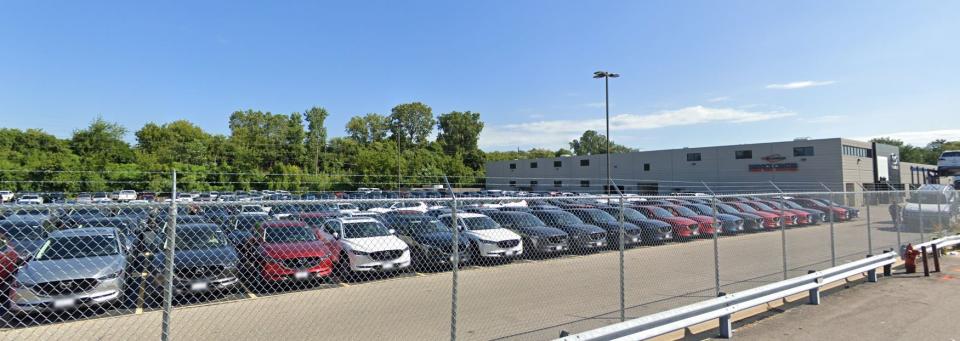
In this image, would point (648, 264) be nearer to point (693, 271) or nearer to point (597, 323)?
point (693, 271)

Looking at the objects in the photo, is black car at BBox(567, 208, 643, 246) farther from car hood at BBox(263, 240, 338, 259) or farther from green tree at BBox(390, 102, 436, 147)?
green tree at BBox(390, 102, 436, 147)

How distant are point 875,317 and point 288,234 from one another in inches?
388

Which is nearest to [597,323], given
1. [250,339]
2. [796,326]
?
[796,326]

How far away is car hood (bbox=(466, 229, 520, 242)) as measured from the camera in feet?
39.8

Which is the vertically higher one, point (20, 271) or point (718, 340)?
point (20, 271)

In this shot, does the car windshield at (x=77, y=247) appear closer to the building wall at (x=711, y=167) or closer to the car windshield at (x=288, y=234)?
the car windshield at (x=288, y=234)

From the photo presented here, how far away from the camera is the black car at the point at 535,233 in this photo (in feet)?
37.9

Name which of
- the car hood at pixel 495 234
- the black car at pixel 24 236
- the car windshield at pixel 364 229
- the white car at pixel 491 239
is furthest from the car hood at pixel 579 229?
the black car at pixel 24 236

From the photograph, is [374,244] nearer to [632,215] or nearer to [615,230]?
[615,230]

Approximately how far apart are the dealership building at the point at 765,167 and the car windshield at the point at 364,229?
24.1m

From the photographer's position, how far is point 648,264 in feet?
40.7

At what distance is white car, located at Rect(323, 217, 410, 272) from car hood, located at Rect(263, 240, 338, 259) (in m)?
0.45

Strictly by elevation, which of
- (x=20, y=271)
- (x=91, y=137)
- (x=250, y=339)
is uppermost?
(x=91, y=137)

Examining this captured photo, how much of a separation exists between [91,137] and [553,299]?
66.5m
